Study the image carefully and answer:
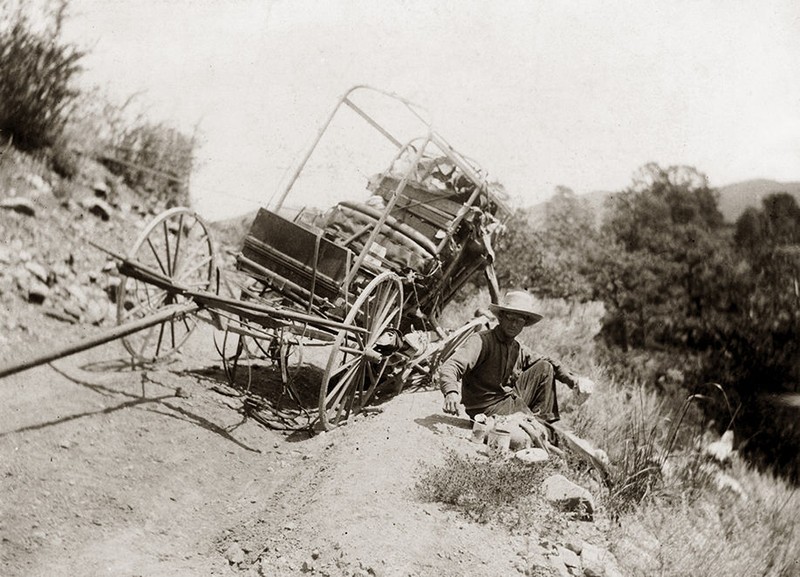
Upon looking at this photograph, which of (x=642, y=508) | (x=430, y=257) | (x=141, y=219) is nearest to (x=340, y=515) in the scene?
(x=642, y=508)

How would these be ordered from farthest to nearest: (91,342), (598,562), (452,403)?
1. (452,403)
2. (598,562)
3. (91,342)

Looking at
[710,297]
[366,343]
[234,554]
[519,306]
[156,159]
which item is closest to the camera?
[234,554]

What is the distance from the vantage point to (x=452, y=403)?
16.3ft

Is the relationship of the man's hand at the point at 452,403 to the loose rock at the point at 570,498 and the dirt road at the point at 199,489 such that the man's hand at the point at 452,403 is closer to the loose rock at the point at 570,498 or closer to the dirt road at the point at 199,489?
the dirt road at the point at 199,489

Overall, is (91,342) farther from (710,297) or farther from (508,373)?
(710,297)

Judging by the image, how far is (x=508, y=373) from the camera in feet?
19.0

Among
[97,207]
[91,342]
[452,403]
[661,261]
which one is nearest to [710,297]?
[661,261]

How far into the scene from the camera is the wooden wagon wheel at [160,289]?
17.5 ft

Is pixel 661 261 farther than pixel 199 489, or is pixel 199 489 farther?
pixel 661 261

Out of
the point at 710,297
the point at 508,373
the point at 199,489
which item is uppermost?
the point at 710,297

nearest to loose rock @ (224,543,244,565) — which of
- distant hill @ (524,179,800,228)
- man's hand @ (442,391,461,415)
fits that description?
man's hand @ (442,391,461,415)

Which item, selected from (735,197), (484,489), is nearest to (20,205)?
(484,489)

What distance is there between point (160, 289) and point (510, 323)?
12.3ft

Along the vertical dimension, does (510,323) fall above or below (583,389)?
above
